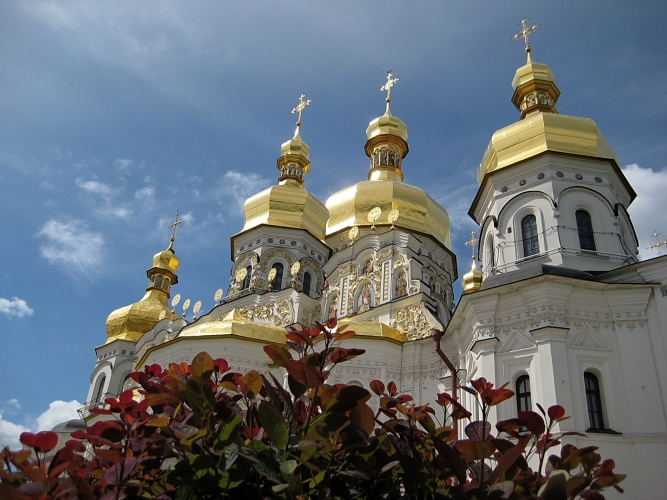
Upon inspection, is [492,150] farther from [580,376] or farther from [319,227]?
[319,227]

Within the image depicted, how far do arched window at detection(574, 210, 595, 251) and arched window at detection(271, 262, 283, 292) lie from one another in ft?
41.6

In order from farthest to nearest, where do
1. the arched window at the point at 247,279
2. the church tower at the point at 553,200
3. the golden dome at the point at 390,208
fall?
the arched window at the point at 247,279
the golden dome at the point at 390,208
the church tower at the point at 553,200

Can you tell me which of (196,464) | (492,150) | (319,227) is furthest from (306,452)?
(319,227)

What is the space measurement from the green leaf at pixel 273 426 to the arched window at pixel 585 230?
540 inches

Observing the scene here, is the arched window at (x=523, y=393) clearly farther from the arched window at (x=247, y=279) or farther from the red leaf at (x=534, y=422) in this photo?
the arched window at (x=247, y=279)

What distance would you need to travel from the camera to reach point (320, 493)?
2172 millimetres

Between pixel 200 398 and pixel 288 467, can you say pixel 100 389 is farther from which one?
Result: pixel 288 467

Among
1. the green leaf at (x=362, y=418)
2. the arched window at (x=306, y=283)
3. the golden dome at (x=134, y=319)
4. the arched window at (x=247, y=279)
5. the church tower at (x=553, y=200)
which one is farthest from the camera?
the golden dome at (x=134, y=319)

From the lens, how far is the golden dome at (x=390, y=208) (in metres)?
23.9

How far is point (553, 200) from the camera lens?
48.7 feet

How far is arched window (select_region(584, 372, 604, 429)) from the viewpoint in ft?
35.8

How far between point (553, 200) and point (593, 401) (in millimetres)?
5668

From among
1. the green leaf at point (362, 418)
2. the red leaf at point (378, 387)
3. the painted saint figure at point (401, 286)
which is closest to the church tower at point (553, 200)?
the painted saint figure at point (401, 286)

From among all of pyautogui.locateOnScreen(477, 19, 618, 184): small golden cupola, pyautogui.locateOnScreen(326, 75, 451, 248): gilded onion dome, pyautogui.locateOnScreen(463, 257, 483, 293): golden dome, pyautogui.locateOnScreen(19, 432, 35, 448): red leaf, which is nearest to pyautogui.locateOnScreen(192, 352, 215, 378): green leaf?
pyautogui.locateOnScreen(19, 432, 35, 448): red leaf
